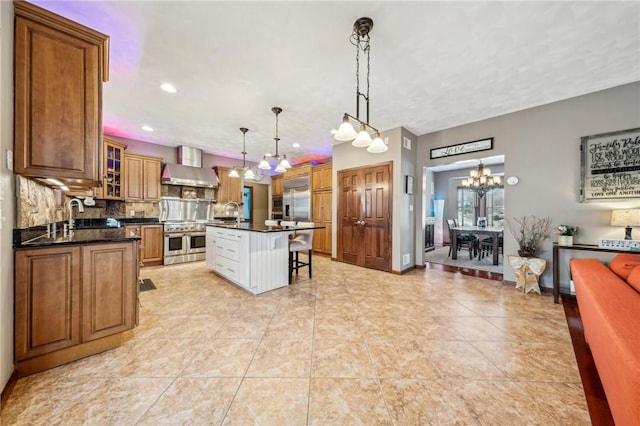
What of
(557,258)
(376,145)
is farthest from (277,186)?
(557,258)

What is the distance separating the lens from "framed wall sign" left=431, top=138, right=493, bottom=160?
388 cm

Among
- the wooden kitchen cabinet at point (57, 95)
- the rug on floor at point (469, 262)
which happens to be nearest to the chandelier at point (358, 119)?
the wooden kitchen cabinet at point (57, 95)

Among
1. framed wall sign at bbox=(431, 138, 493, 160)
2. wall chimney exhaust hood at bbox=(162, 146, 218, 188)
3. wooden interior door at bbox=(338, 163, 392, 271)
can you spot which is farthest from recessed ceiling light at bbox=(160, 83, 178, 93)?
framed wall sign at bbox=(431, 138, 493, 160)

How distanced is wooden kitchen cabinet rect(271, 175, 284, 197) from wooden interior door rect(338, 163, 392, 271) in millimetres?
2664

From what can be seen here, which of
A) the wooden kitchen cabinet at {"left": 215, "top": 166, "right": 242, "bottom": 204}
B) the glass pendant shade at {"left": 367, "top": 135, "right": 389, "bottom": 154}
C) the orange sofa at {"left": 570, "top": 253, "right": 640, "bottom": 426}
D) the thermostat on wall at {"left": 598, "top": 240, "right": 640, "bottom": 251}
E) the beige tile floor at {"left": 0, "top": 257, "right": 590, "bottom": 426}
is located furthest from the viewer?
the wooden kitchen cabinet at {"left": 215, "top": 166, "right": 242, "bottom": 204}

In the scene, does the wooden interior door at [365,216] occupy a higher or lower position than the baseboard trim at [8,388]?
higher

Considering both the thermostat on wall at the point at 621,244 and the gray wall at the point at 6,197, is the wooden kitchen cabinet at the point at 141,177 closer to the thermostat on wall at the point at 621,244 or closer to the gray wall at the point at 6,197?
the gray wall at the point at 6,197

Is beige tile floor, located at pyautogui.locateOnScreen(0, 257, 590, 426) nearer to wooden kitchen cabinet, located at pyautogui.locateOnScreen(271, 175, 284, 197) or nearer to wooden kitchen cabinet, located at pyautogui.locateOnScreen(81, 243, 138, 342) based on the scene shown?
wooden kitchen cabinet, located at pyautogui.locateOnScreen(81, 243, 138, 342)

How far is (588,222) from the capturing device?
3059 millimetres

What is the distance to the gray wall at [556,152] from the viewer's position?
291 centimetres

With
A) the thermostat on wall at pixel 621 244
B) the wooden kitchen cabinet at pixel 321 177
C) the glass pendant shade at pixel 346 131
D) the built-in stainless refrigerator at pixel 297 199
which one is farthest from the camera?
the built-in stainless refrigerator at pixel 297 199

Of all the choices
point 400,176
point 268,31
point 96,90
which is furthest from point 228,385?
point 400,176

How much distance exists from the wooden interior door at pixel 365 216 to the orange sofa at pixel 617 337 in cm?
280

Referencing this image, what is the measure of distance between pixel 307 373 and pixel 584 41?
3.72 metres
